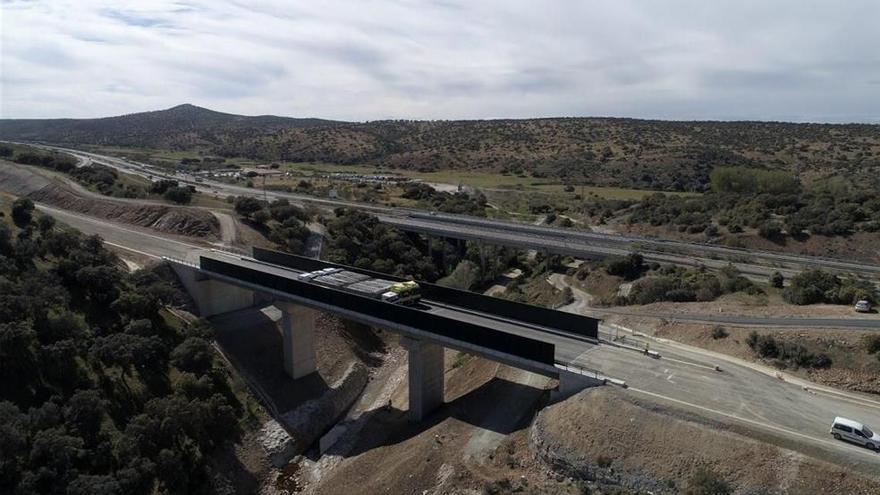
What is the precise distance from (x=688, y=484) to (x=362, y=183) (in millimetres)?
110895

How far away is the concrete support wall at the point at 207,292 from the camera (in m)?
53.8

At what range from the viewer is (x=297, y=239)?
241 ft

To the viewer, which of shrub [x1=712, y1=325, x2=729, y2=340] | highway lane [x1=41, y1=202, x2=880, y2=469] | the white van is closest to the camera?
the white van

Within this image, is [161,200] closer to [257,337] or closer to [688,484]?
[257,337]

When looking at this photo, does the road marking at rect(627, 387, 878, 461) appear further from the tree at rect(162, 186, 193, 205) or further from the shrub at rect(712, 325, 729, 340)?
the tree at rect(162, 186, 193, 205)

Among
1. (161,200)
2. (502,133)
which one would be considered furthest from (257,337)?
(502,133)

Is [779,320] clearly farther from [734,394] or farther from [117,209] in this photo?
[117,209]

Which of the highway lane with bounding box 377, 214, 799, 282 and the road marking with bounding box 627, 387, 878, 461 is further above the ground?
the highway lane with bounding box 377, 214, 799, 282

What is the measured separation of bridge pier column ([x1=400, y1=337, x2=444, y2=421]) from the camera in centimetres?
3844

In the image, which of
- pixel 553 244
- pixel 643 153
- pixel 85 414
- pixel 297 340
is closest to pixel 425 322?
pixel 297 340

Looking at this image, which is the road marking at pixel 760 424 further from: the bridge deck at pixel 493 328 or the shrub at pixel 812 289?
the shrub at pixel 812 289

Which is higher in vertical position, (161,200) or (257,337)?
(161,200)

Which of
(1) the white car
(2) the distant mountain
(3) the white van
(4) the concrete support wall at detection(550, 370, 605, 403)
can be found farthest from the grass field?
(3) the white van

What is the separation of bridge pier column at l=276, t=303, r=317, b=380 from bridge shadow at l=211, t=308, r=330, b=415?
0.81m
